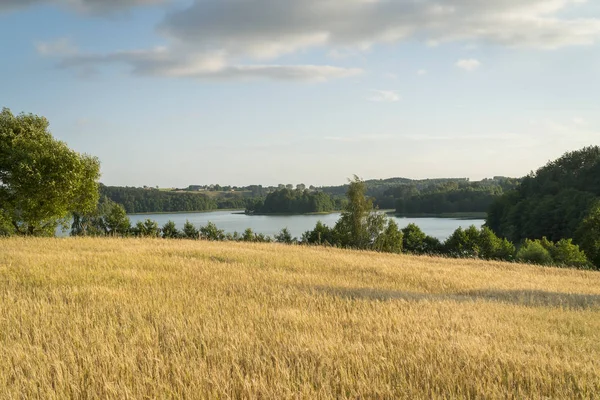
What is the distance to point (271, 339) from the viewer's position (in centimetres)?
716

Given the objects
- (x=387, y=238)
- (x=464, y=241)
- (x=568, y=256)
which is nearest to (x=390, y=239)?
(x=387, y=238)

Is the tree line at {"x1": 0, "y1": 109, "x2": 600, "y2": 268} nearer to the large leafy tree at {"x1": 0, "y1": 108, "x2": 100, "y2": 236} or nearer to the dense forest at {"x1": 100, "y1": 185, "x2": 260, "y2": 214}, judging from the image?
the large leafy tree at {"x1": 0, "y1": 108, "x2": 100, "y2": 236}

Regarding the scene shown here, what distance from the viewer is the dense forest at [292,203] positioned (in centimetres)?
16888

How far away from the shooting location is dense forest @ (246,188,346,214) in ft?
554

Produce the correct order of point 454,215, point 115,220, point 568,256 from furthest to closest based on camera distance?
1. point 454,215
2. point 115,220
3. point 568,256

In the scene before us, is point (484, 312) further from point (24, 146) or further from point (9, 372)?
point (24, 146)

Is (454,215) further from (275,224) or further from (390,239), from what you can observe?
(390,239)

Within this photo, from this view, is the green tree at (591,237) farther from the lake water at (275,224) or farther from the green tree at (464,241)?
the lake water at (275,224)

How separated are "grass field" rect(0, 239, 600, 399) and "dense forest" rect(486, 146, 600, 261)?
63.1 meters

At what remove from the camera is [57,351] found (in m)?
6.42

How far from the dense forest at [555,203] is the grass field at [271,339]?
63091mm

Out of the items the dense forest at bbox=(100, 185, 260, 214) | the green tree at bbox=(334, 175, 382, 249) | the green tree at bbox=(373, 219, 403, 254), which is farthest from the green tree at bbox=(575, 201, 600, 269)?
the dense forest at bbox=(100, 185, 260, 214)

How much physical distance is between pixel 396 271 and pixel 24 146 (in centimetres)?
2407

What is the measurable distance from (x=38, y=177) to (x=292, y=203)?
141905 mm
